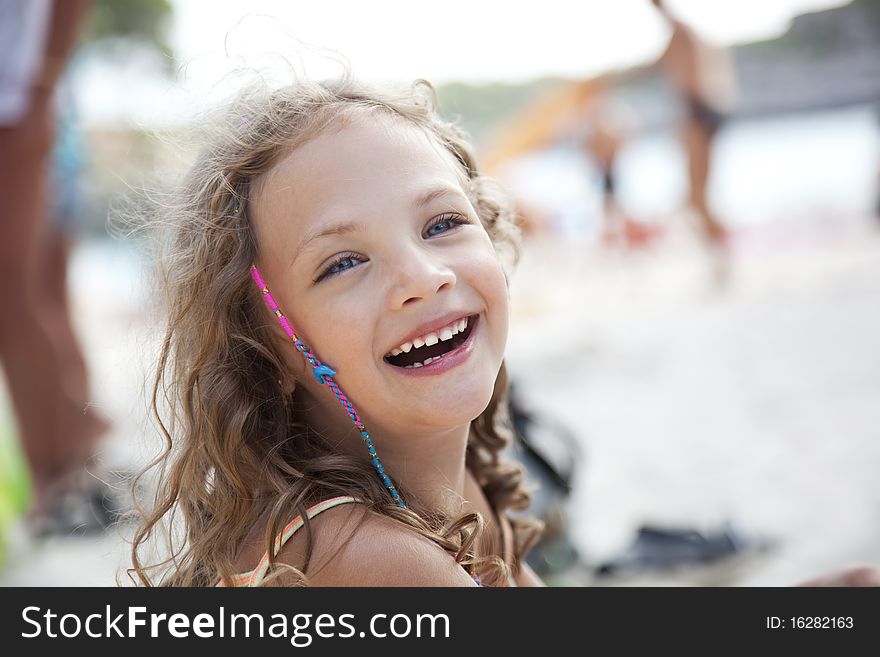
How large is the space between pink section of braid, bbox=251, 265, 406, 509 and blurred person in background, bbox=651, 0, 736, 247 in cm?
506

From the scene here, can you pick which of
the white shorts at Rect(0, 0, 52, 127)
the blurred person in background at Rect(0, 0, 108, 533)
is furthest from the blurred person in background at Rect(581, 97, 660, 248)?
the white shorts at Rect(0, 0, 52, 127)

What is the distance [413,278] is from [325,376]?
0.56ft

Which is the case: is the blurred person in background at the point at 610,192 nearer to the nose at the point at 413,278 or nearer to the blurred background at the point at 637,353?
the blurred background at the point at 637,353

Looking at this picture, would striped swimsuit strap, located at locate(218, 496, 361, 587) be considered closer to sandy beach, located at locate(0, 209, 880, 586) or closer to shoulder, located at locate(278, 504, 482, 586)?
shoulder, located at locate(278, 504, 482, 586)

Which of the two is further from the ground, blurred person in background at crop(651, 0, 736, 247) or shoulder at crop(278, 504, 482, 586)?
blurred person in background at crop(651, 0, 736, 247)

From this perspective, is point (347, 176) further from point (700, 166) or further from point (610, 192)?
point (610, 192)

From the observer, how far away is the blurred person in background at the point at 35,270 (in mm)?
2408

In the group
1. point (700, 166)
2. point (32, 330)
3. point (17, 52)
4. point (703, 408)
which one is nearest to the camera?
point (17, 52)

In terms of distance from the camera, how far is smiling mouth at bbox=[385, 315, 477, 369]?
996mm

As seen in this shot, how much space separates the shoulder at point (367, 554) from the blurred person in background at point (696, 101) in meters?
5.18

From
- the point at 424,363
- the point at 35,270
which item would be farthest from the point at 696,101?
the point at 424,363

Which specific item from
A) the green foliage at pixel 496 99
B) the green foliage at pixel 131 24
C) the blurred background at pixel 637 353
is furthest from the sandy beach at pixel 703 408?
the green foliage at pixel 131 24

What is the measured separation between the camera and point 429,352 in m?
1.03

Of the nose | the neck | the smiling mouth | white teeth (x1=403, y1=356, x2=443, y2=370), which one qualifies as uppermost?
the nose
